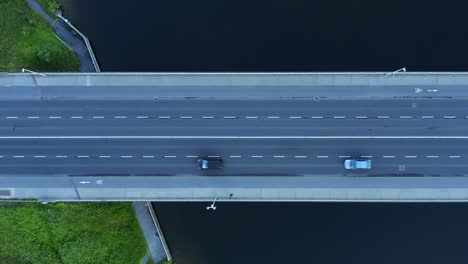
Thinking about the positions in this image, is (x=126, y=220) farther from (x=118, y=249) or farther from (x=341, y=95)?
(x=341, y=95)

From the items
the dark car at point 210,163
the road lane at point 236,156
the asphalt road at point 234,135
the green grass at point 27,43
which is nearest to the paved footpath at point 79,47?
the green grass at point 27,43

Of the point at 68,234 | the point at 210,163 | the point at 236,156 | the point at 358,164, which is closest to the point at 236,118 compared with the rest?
the point at 236,156

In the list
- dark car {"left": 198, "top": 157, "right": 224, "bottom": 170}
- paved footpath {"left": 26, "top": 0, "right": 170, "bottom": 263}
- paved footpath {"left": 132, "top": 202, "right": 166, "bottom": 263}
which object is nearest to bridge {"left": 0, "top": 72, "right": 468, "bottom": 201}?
dark car {"left": 198, "top": 157, "right": 224, "bottom": 170}

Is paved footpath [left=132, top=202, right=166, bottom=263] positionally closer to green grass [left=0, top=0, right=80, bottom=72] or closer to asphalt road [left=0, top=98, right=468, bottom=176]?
asphalt road [left=0, top=98, right=468, bottom=176]

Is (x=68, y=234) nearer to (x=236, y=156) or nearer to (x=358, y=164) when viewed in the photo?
(x=236, y=156)

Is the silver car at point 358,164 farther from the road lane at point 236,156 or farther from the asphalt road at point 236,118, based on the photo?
the asphalt road at point 236,118

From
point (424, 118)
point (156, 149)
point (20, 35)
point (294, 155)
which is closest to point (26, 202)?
point (156, 149)
